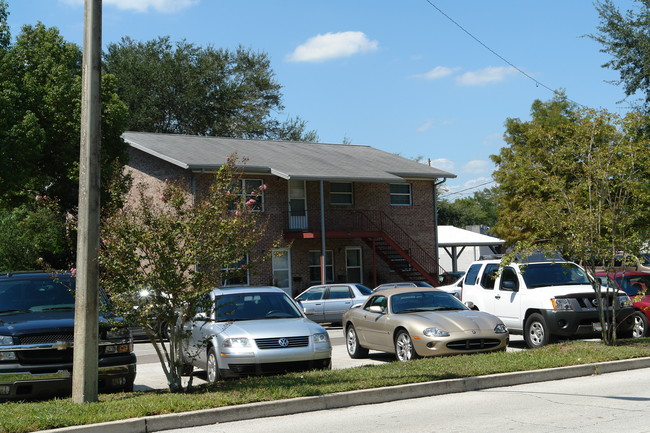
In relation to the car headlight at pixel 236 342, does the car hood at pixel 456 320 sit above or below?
above

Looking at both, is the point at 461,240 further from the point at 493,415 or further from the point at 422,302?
the point at 493,415

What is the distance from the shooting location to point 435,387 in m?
10.7

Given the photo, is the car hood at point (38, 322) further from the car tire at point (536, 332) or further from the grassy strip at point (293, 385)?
the car tire at point (536, 332)

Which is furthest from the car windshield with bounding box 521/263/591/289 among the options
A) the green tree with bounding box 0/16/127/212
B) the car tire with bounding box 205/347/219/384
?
the green tree with bounding box 0/16/127/212

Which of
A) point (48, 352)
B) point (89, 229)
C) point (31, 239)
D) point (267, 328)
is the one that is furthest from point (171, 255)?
point (31, 239)

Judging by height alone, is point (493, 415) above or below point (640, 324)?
below

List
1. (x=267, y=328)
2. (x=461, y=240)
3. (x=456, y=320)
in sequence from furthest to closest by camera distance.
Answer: (x=461, y=240)
(x=456, y=320)
(x=267, y=328)

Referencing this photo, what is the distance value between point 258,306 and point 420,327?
2.85 meters

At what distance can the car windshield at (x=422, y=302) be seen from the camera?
1469cm

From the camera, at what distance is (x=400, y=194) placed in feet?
125

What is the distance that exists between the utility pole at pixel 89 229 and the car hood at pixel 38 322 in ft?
1.58

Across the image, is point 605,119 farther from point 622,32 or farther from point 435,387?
point 622,32

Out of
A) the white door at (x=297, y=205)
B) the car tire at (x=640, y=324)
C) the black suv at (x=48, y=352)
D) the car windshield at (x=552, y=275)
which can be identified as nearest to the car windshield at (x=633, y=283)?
the car tire at (x=640, y=324)

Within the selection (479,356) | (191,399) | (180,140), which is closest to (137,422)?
(191,399)
